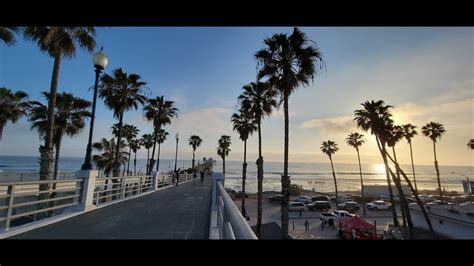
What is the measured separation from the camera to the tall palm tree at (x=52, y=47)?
36.2ft

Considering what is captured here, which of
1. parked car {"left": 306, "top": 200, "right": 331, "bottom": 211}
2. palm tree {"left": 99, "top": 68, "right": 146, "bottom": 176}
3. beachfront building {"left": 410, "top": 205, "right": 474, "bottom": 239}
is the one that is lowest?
parked car {"left": 306, "top": 200, "right": 331, "bottom": 211}

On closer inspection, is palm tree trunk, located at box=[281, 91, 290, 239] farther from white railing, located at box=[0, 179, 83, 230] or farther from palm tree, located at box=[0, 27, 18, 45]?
palm tree, located at box=[0, 27, 18, 45]

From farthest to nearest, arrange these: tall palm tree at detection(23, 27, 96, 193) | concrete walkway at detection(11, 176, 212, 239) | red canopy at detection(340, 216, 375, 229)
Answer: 1. red canopy at detection(340, 216, 375, 229)
2. tall palm tree at detection(23, 27, 96, 193)
3. concrete walkway at detection(11, 176, 212, 239)

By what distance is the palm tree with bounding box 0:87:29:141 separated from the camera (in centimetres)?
2006

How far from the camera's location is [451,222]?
23.6 m

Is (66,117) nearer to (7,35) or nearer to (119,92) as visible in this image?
(119,92)

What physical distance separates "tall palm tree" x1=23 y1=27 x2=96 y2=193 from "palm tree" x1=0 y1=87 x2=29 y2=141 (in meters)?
12.1

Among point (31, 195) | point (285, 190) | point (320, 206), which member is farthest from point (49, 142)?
point (320, 206)

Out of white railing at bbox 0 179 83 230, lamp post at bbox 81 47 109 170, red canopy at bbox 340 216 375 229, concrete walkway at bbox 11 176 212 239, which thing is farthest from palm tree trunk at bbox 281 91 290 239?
white railing at bbox 0 179 83 230
